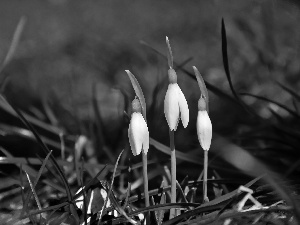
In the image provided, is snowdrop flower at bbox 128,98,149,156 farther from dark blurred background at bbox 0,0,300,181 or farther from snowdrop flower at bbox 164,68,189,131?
dark blurred background at bbox 0,0,300,181

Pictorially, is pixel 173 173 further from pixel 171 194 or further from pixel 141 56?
pixel 141 56

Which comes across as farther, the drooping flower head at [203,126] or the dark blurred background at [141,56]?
the dark blurred background at [141,56]

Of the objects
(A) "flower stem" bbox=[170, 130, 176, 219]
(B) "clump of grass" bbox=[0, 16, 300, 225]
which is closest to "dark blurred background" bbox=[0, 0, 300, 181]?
(B) "clump of grass" bbox=[0, 16, 300, 225]

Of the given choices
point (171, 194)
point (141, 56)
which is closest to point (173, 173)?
point (171, 194)

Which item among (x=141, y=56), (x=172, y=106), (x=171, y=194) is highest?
(x=141, y=56)

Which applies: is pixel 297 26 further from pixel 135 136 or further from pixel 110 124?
pixel 135 136

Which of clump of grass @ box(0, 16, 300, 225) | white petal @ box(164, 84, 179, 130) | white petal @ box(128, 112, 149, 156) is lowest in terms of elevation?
clump of grass @ box(0, 16, 300, 225)

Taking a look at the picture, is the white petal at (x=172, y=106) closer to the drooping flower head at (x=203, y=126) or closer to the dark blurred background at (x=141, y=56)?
the drooping flower head at (x=203, y=126)

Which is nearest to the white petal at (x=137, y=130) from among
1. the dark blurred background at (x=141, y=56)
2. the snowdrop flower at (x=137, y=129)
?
the snowdrop flower at (x=137, y=129)
